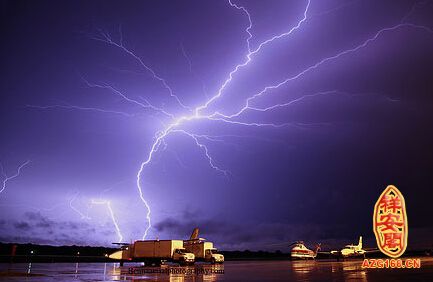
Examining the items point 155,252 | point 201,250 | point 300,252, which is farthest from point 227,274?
point 300,252

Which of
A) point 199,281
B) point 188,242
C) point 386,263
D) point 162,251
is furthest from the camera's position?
point 188,242

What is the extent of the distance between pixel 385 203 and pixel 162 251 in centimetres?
2684

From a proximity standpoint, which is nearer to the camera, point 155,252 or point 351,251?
point 155,252

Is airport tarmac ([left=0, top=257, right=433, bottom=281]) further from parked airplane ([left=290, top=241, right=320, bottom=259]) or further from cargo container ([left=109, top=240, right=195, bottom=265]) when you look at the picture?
parked airplane ([left=290, top=241, right=320, bottom=259])

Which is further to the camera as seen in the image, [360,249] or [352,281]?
[360,249]

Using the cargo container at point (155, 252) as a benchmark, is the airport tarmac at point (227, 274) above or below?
below

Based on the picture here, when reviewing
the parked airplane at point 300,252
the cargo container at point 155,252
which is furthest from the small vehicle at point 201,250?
the parked airplane at point 300,252

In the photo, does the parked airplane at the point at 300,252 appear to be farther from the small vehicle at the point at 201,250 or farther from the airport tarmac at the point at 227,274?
the airport tarmac at the point at 227,274

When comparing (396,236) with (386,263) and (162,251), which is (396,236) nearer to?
(386,263)

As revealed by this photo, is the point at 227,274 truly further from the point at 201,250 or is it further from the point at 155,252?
the point at 201,250

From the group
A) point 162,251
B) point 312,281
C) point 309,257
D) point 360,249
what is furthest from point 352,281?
point 360,249

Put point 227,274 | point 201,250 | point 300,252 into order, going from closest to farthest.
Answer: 1. point 227,274
2. point 201,250
3. point 300,252

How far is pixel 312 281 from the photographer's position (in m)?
15.0

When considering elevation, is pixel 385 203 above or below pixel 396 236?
above
